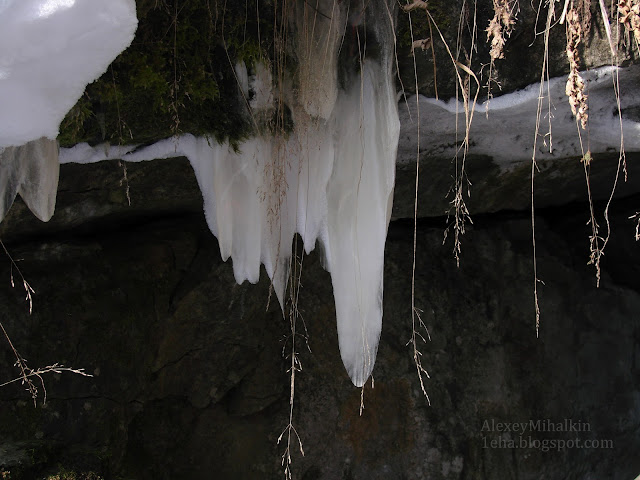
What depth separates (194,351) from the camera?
132 inches

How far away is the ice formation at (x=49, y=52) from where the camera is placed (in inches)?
54.2

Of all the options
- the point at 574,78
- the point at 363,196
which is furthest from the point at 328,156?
the point at 574,78

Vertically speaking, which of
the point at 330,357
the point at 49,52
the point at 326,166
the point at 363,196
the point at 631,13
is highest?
the point at 49,52

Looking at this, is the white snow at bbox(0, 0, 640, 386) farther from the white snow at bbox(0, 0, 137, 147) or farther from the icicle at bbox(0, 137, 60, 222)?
the white snow at bbox(0, 0, 137, 147)

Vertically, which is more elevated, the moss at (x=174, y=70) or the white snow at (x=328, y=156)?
the moss at (x=174, y=70)

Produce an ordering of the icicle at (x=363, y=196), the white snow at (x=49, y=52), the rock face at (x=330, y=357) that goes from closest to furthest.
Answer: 1. the white snow at (x=49, y=52)
2. the icicle at (x=363, y=196)
3. the rock face at (x=330, y=357)

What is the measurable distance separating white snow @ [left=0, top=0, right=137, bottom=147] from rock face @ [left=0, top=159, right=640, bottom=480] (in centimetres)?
129

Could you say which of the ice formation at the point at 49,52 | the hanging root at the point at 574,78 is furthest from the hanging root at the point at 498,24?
the ice formation at the point at 49,52

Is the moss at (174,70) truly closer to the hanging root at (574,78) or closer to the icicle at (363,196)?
the icicle at (363,196)

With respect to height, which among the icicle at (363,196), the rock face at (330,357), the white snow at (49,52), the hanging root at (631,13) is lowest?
the rock face at (330,357)

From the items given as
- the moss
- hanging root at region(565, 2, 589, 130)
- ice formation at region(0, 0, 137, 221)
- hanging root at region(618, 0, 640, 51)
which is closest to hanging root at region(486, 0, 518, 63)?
hanging root at region(565, 2, 589, 130)

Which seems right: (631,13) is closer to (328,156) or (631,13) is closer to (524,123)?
(524,123)

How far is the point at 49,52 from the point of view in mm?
1430

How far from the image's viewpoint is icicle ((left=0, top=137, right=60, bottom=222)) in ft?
6.42
